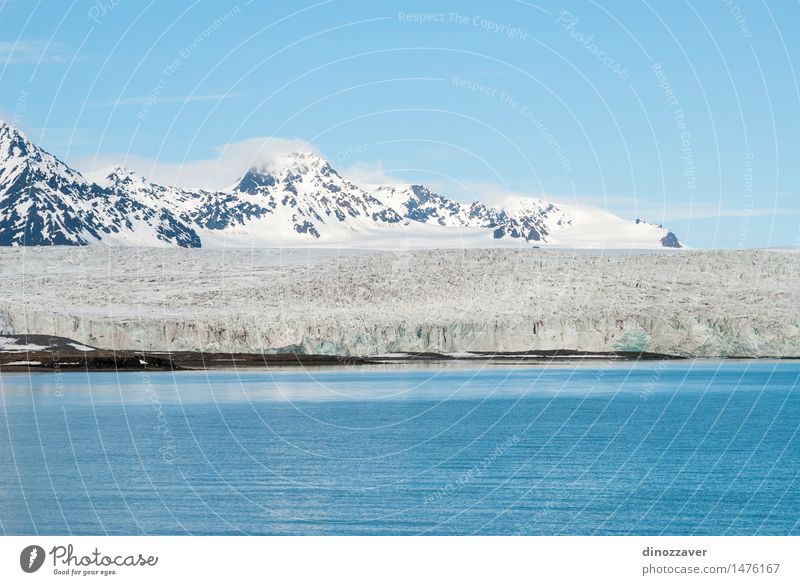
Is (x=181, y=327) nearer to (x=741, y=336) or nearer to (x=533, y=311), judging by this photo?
(x=533, y=311)

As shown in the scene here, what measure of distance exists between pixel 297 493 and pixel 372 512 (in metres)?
2.98

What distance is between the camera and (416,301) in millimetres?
87062

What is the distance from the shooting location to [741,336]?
3137 inches

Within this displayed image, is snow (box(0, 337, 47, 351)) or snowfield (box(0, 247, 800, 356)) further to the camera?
snowfield (box(0, 247, 800, 356))

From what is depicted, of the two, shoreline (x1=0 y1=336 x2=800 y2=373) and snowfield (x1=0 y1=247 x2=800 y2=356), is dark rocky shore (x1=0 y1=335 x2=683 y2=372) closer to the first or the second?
shoreline (x1=0 y1=336 x2=800 y2=373)
